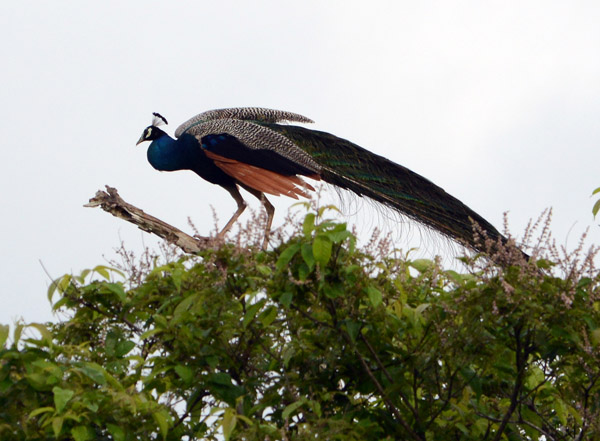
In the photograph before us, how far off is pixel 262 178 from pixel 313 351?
4.33 metres

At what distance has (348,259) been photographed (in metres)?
3.42

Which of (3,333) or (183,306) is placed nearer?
(3,333)

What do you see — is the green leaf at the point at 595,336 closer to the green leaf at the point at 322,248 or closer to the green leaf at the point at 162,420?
the green leaf at the point at 322,248

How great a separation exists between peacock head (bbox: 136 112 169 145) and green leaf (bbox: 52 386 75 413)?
6192mm

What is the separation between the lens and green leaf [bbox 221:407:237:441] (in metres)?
3.09

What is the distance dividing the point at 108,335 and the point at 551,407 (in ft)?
7.65

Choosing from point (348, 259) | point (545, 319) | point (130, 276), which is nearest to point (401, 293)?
point (348, 259)

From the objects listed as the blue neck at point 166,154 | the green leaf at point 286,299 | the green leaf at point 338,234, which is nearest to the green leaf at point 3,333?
the green leaf at point 286,299

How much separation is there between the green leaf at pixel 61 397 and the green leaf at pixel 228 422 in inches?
23.3

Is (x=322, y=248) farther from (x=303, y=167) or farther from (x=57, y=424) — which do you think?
(x=303, y=167)

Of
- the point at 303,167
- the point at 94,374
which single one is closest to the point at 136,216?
the point at 303,167

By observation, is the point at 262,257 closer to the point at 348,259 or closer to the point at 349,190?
the point at 348,259

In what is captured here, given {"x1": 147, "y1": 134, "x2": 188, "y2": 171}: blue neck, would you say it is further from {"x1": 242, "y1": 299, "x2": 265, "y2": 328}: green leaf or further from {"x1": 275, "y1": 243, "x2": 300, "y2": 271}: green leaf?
{"x1": 275, "y1": 243, "x2": 300, "y2": 271}: green leaf

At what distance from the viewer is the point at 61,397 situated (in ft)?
10.5
